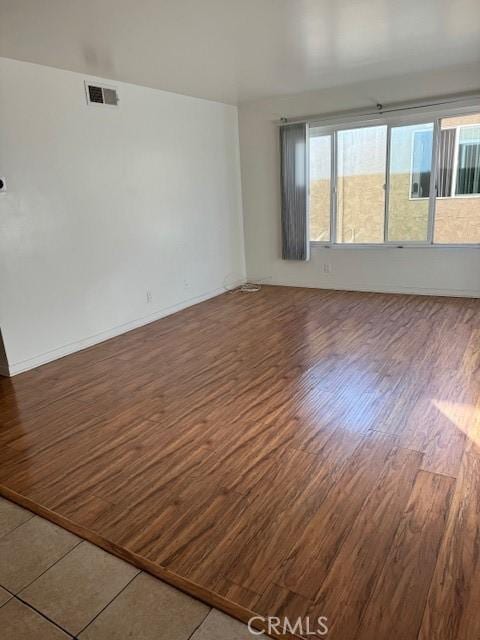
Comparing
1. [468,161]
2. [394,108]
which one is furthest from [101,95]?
[468,161]

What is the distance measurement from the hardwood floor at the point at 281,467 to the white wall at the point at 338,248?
1.38 meters

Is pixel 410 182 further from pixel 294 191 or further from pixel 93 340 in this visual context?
pixel 93 340

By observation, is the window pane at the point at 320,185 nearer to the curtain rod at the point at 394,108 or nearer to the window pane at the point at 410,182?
the curtain rod at the point at 394,108

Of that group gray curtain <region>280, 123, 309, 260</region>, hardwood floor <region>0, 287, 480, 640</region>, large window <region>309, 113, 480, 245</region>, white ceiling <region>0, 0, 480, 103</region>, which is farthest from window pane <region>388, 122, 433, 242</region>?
hardwood floor <region>0, 287, 480, 640</region>

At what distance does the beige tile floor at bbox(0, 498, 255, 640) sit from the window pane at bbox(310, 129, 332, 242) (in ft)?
16.5

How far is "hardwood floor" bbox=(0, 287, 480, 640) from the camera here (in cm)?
155

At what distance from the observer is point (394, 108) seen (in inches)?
201

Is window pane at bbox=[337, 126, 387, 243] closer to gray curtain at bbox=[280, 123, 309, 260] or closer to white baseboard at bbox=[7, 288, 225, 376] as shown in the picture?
gray curtain at bbox=[280, 123, 309, 260]

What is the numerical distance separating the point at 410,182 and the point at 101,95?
3589 mm

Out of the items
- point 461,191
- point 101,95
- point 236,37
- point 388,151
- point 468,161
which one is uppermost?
point 236,37

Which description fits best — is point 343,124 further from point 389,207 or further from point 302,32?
point 302,32

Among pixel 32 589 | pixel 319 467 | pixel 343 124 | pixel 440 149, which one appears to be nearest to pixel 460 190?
pixel 440 149

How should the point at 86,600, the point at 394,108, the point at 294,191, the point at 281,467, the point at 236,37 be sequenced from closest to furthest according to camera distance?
the point at 86,600, the point at 281,467, the point at 236,37, the point at 394,108, the point at 294,191

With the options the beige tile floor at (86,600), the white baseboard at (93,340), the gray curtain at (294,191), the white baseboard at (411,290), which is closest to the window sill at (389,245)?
the gray curtain at (294,191)
